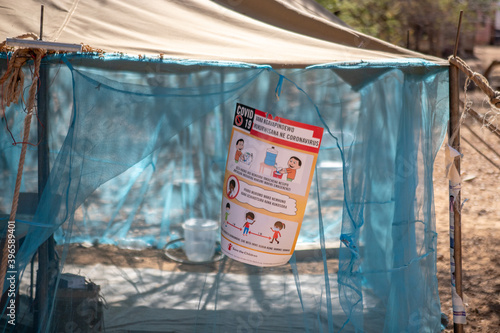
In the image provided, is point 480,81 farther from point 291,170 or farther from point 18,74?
point 18,74

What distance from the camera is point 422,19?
11242 mm

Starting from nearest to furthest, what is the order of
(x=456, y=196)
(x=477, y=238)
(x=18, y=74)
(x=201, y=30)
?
(x=18, y=74), (x=456, y=196), (x=201, y=30), (x=477, y=238)

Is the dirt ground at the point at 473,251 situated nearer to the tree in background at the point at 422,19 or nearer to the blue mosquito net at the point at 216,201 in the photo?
the blue mosquito net at the point at 216,201

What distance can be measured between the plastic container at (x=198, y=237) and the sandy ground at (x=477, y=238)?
5.32 feet

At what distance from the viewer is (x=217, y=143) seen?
276 centimetres

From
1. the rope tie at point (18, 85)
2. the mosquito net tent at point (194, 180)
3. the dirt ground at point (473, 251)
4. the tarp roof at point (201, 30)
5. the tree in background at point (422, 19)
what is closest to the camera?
the rope tie at point (18, 85)

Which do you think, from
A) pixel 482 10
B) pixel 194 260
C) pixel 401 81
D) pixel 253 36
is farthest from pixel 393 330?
pixel 482 10

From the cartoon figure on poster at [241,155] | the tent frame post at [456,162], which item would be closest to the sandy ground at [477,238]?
the tent frame post at [456,162]

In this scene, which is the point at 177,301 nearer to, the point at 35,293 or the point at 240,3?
the point at 35,293

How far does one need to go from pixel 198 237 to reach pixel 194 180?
33 centimetres

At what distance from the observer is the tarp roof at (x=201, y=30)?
260cm

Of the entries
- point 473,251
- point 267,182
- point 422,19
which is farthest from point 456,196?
point 422,19

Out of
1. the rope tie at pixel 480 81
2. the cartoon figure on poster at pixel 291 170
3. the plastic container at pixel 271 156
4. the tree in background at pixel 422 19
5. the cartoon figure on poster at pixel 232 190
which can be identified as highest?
the tree in background at pixel 422 19

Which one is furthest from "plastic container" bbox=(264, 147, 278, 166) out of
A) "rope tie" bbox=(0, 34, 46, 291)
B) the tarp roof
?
"rope tie" bbox=(0, 34, 46, 291)
